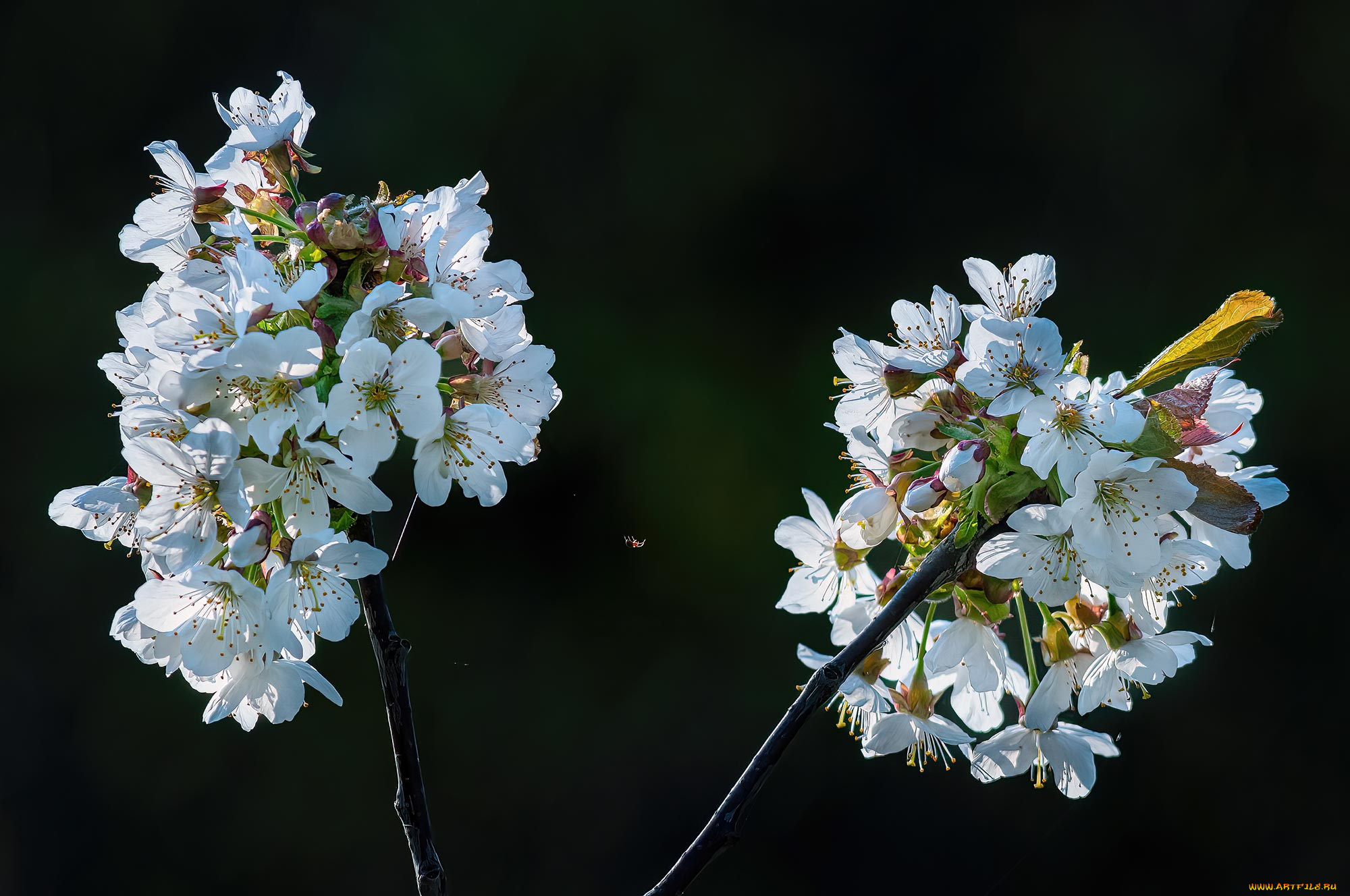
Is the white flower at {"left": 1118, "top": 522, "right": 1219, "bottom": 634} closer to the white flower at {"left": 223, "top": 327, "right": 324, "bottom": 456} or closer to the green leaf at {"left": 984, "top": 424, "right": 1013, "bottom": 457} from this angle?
the green leaf at {"left": 984, "top": 424, "right": 1013, "bottom": 457}

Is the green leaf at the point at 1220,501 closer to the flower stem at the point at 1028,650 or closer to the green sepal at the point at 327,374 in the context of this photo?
the flower stem at the point at 1028,650

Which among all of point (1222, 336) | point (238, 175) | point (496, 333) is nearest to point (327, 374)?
point (496, 333)

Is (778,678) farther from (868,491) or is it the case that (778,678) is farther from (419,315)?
(419,315)

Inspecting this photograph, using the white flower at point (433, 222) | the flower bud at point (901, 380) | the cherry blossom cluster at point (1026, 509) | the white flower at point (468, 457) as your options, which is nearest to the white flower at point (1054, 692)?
the cherry blossom cluster at point (1026, 509)

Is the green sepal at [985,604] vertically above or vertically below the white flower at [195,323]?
below

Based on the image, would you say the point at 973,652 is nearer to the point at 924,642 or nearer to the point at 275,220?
the point at 924,642
